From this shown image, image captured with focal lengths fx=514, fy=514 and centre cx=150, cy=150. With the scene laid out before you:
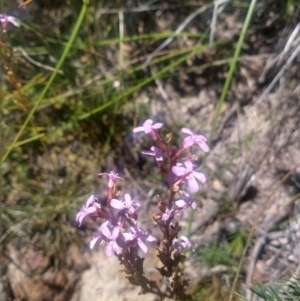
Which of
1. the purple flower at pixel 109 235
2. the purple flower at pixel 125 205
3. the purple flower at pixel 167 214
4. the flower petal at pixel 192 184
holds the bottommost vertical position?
the purple flower at pixel 109 235

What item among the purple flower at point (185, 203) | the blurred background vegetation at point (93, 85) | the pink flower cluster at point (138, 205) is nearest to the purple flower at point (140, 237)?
the pink flower cluster at point (138, 205)

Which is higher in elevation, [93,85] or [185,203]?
[93,85]

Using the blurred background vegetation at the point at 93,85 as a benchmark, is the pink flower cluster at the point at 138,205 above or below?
below

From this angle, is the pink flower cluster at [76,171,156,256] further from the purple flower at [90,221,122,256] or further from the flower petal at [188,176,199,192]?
the flower petal at [188,176,199,192]

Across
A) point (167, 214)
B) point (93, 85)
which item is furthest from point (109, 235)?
point (93, 85)

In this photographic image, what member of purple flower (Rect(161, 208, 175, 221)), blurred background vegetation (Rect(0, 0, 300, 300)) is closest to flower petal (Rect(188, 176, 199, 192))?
purple flower (Rect(161, 208, 175, 221))

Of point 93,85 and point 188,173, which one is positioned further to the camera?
point 93,85

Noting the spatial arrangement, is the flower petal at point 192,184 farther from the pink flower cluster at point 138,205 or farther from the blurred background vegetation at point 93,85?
the blurred background vegetation at point 93,85

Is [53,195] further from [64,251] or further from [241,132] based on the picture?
[241,132]

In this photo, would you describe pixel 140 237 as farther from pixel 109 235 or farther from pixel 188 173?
pixel 188 173
